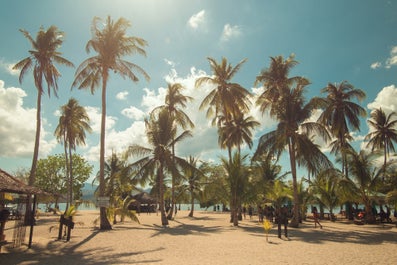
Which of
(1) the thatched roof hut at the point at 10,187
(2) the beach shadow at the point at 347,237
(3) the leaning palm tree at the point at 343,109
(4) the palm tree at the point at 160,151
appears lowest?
(2) the beach shadow at the point at 347,237

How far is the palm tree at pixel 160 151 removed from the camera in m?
20.5

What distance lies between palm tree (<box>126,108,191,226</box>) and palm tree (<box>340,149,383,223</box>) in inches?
532

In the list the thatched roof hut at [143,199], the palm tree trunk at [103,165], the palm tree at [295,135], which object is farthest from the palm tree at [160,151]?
the thatched roof hut at [143,199]

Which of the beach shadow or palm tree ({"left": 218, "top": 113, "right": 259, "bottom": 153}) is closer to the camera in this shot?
the beach shadow

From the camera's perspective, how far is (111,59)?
1745 centimetres

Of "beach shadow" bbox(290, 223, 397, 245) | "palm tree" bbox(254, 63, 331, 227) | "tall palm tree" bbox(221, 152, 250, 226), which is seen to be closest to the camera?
"beach shadow" bbox(290, 223, 397, 245)

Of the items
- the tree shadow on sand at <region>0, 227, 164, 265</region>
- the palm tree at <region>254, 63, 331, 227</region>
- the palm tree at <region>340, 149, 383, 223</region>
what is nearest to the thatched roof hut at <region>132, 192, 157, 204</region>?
the palm tree at <region>254, 63, 331, 227</region>

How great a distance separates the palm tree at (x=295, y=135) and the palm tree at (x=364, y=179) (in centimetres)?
452

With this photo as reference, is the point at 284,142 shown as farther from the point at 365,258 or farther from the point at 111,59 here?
the point at 111,59

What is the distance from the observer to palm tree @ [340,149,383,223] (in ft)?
68.6

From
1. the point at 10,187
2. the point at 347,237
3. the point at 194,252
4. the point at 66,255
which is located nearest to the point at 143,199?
the point at 347,237

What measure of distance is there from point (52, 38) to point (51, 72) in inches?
100

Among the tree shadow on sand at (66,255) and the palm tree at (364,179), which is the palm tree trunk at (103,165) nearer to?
the tree shadow on sand at (66,255)

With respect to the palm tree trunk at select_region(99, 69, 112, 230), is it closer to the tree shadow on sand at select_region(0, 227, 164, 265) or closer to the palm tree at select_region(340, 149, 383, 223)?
the tree shadow on sand at select_region(0, 227, 164, 265)
